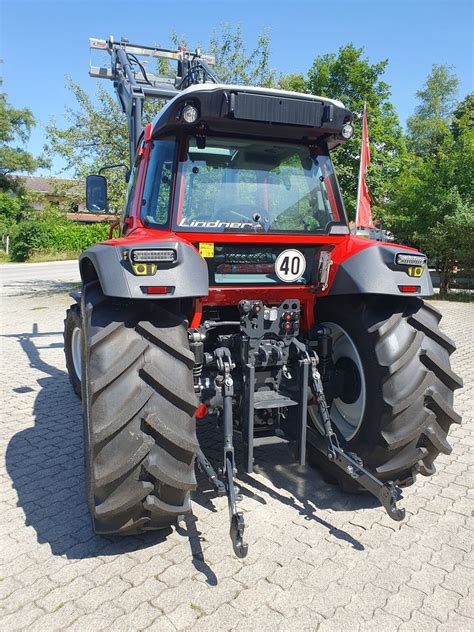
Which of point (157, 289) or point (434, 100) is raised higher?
point (434, 100)

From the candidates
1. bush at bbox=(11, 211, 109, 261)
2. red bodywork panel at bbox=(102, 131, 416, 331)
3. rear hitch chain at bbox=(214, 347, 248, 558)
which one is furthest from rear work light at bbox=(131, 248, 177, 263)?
bush at bbox=(11, 211, 109, 261)

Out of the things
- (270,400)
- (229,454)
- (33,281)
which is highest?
(270,400)

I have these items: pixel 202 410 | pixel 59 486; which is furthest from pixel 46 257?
pixel 202 410

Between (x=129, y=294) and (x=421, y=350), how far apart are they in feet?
6.35

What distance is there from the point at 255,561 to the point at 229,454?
0.61m

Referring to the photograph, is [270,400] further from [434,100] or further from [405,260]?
[434,100]

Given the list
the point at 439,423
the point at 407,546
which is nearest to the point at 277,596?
the point at 407,546

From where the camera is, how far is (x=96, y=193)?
485 cm

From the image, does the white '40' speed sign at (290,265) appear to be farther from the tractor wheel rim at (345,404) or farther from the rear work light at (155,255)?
the rear work light at (155,255)

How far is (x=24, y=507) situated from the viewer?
3.46 meters

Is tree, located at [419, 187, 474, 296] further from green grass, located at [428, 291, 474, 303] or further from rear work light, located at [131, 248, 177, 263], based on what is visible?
rear work light, located at [131, 248, 177, 263]

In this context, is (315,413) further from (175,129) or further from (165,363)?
(175,129)

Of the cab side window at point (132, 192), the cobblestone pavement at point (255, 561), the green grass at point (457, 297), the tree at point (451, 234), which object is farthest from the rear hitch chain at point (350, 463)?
the green grass at point (457, 297)

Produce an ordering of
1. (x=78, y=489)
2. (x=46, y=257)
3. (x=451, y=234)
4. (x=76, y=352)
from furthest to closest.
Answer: (x=46, y=257)
(x=451, y=234)
(x=76, y=352)
(x=78, y=489)
